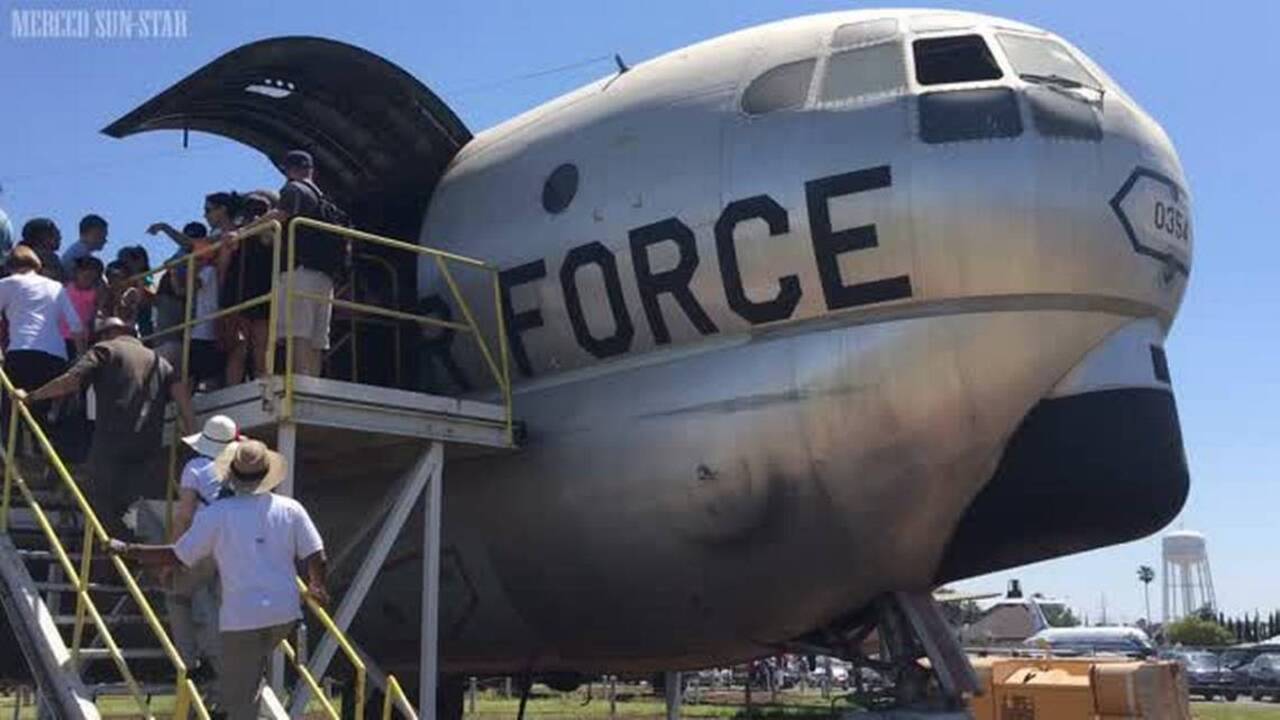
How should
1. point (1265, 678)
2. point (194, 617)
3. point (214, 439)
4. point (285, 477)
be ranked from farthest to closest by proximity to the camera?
point (1265, 678)
point (285, 477)
point (194, 617)
point (214, 439)

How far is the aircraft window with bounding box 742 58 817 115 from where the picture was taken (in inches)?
447

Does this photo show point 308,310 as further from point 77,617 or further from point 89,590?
point 77,617

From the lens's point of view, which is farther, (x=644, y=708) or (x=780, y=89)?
(x=644, y=708)

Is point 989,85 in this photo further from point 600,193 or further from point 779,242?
point 600,193

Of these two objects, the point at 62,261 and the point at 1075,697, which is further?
the point at 1075,697

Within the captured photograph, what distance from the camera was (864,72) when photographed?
36.9 ft

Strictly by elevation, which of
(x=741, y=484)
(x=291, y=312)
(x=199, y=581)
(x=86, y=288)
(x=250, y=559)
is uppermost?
(x=86, y=288)

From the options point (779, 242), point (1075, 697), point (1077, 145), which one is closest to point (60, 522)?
point (779, 242)

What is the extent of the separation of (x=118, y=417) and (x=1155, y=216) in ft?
25.0

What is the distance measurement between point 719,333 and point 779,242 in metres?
0.89

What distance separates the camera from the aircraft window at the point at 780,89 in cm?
1136

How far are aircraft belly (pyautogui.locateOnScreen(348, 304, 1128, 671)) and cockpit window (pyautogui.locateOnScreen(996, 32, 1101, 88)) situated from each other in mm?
1927

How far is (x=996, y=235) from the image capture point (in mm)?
10289

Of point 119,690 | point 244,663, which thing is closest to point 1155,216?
point 244,663
